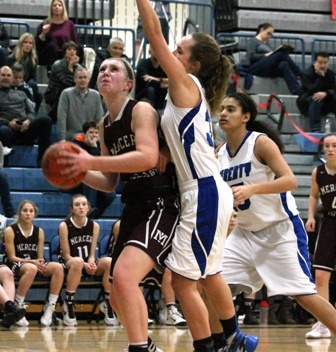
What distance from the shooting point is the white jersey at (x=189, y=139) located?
536cm

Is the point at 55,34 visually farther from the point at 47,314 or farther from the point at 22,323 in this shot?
the point at 22,323

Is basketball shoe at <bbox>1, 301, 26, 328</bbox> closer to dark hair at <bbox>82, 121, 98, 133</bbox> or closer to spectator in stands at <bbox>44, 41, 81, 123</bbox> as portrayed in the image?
dark hair at <bbox>82, 121, 98, 133</bbox>

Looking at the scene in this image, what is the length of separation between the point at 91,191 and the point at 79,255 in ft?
4.36

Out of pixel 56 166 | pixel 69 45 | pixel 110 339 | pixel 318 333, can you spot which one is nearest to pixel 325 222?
pixel 318 333

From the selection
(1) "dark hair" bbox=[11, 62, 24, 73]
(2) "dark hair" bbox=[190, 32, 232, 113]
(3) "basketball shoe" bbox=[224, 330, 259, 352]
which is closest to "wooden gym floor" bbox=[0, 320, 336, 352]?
(3) "basketball shoe" bbox=[224, 330, 259, 352]

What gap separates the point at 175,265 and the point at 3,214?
646 cm

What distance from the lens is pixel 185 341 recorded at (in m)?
8.15

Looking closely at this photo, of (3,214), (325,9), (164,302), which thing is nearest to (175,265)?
(164,302)

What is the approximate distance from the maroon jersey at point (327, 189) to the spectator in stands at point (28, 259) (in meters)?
2.82

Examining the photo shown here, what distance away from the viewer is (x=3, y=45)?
1320cm

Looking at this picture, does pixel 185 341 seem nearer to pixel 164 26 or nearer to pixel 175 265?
pixel 175 265

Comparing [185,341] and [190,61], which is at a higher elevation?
[190,61]

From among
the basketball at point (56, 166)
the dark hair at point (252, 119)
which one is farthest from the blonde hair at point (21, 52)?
the basketball at point (56, 166)

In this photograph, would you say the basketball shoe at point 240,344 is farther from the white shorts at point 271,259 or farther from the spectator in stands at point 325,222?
the spectator in stands at point 325,222
